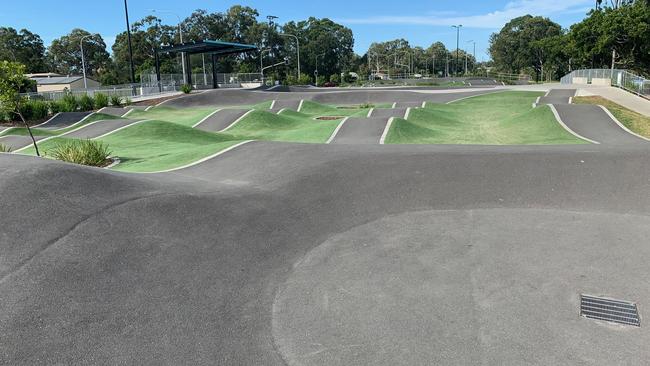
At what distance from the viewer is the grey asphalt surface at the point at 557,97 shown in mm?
30708

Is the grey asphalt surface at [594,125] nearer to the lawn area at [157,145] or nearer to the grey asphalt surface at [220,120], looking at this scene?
the lawn area at [157,145]

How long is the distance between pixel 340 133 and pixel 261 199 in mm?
11554

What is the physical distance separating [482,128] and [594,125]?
477 centimetres

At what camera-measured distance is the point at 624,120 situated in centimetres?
2048

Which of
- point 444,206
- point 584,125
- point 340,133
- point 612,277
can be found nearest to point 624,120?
point 584,125

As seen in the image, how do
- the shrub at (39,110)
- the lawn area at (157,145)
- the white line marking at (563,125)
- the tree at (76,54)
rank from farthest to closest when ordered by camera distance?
the tree at (76,54)
the shrub at (39,110)
the white line marking at (563,125)
the lawn area at (157,145)

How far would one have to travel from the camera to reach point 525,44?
330 feet

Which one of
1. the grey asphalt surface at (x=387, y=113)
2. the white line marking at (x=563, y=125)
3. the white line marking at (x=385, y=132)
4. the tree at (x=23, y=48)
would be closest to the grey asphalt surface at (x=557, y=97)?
the white line marking at (x=563, y=125)

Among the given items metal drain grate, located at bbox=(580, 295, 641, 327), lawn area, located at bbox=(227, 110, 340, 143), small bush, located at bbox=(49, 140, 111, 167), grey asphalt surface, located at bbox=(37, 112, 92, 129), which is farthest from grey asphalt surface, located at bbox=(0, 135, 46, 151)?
metal drain grate, located at bbox=(580, 295, 641, 327)

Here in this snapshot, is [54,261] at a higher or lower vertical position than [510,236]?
higher

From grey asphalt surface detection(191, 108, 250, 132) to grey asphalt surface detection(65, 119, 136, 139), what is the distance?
392 cm

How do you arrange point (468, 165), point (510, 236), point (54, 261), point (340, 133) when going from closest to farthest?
1. point (54, 261)
2. point (510, 236)
3. point (468, 165)
4. point (340, 133)

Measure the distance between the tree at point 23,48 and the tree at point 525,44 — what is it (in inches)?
4072

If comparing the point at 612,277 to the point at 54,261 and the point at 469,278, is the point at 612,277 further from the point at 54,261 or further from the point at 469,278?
the point at 54,261
